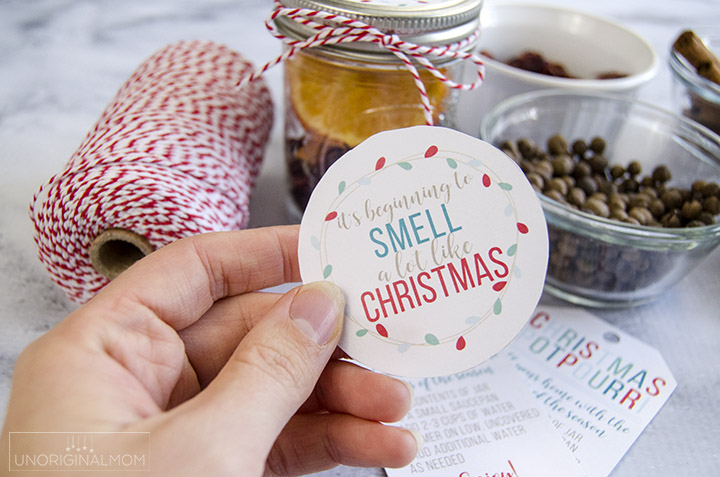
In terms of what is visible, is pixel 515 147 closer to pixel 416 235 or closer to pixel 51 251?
pixel 416 235

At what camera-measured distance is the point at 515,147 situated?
0.79m

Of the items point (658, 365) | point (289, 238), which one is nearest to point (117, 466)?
point (289, 238)

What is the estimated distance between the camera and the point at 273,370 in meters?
0.39

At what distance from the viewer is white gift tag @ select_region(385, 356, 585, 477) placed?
53 centimetres

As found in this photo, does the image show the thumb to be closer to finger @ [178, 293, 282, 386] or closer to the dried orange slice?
finger @ [178, 293, 282, 386]

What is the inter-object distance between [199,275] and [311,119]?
0.24 m

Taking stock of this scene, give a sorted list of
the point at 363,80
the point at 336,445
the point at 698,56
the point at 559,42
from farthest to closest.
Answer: the point at 559,42, the point at 698,56, the point at 363,80, the point at 336,445

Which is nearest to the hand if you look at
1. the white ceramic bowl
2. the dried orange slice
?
the dried orange slice

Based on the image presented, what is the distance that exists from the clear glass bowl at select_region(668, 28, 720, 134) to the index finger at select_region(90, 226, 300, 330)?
616mm

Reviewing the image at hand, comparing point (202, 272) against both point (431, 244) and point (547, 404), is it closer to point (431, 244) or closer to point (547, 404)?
point (431, 244)

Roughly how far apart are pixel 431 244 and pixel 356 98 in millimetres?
227

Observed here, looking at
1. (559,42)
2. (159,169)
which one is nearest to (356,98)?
(159,169)

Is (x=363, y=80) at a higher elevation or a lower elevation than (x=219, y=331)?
higher

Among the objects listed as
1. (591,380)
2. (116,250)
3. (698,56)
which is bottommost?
(591,380)
